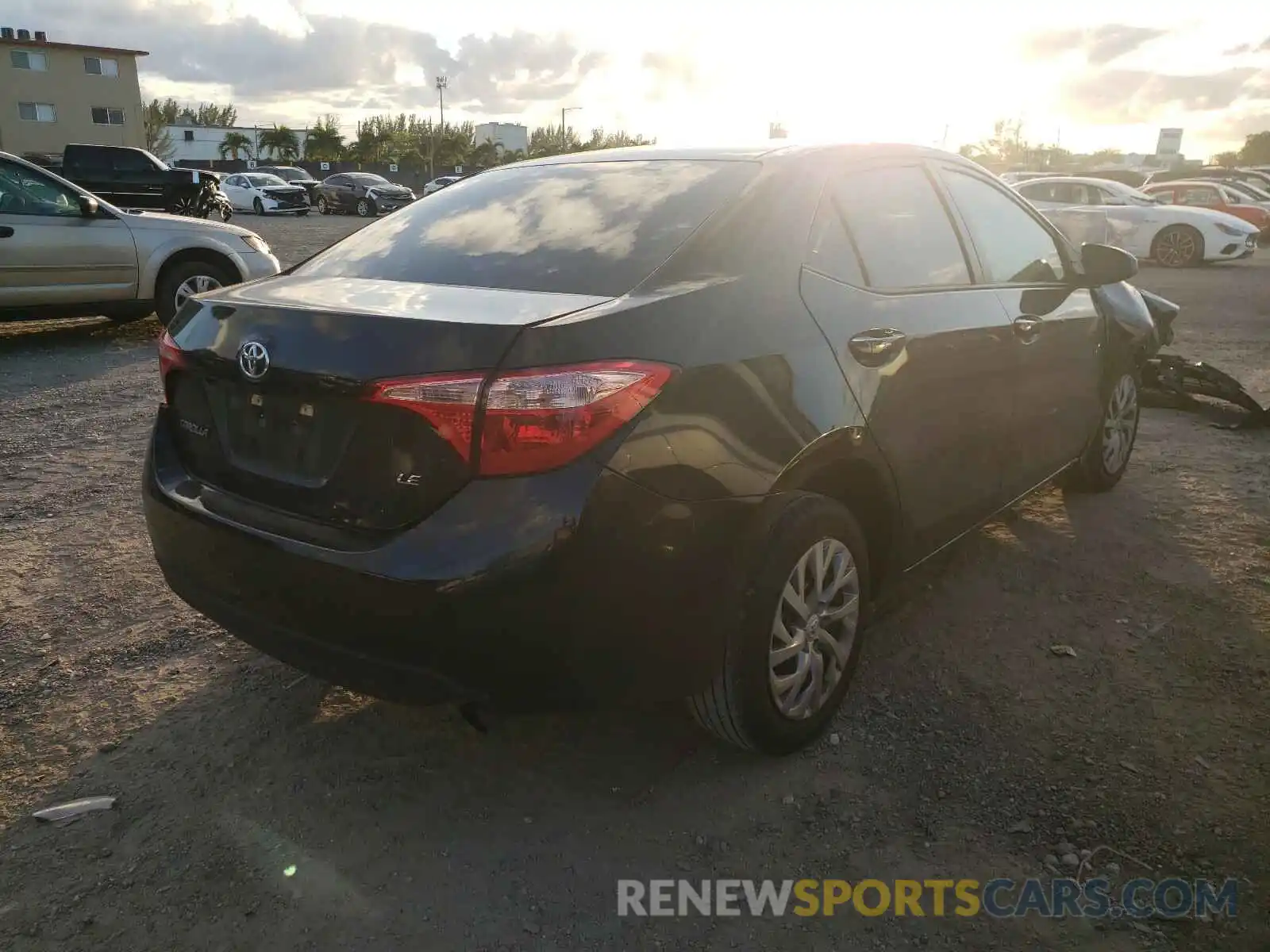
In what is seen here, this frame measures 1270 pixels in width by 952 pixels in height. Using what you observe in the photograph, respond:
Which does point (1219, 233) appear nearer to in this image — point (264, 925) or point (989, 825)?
point (989, 825)

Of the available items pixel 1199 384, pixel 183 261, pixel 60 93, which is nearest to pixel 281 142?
pixel 60 93

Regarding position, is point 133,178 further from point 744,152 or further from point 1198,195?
point 1198,195

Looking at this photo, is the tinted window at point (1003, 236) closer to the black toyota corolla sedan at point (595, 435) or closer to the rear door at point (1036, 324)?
the rear door at point (1036, 324)

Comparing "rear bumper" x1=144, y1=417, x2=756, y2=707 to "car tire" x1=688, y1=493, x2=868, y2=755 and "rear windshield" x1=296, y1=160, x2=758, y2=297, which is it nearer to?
"car tire" x1=688, y1=493, x2=868, y2=755

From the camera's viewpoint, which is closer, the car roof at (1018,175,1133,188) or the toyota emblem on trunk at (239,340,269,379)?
the toyota emblem on trunk at (239,340,269,379)

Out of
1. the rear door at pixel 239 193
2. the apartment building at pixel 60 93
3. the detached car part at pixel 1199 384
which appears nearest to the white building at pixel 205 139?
the apartment building at pixel 60 93

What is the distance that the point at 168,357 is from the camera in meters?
2.61

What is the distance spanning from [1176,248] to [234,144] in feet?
314

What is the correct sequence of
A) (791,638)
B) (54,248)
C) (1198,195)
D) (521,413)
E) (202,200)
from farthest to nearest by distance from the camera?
1. (1198,195)
2. (202,200)
3. (54,248)
4. (791,638)
5. (521,413)

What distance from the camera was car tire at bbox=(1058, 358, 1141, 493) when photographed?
15.3ft

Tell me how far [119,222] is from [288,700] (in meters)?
7.34

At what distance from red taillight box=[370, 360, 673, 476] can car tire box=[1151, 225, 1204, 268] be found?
19.1 metres

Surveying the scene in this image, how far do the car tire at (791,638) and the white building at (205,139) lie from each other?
93.6 metres

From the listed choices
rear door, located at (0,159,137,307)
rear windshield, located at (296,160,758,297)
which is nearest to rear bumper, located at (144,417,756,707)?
rear windshield, located at (296,160,758,297)
